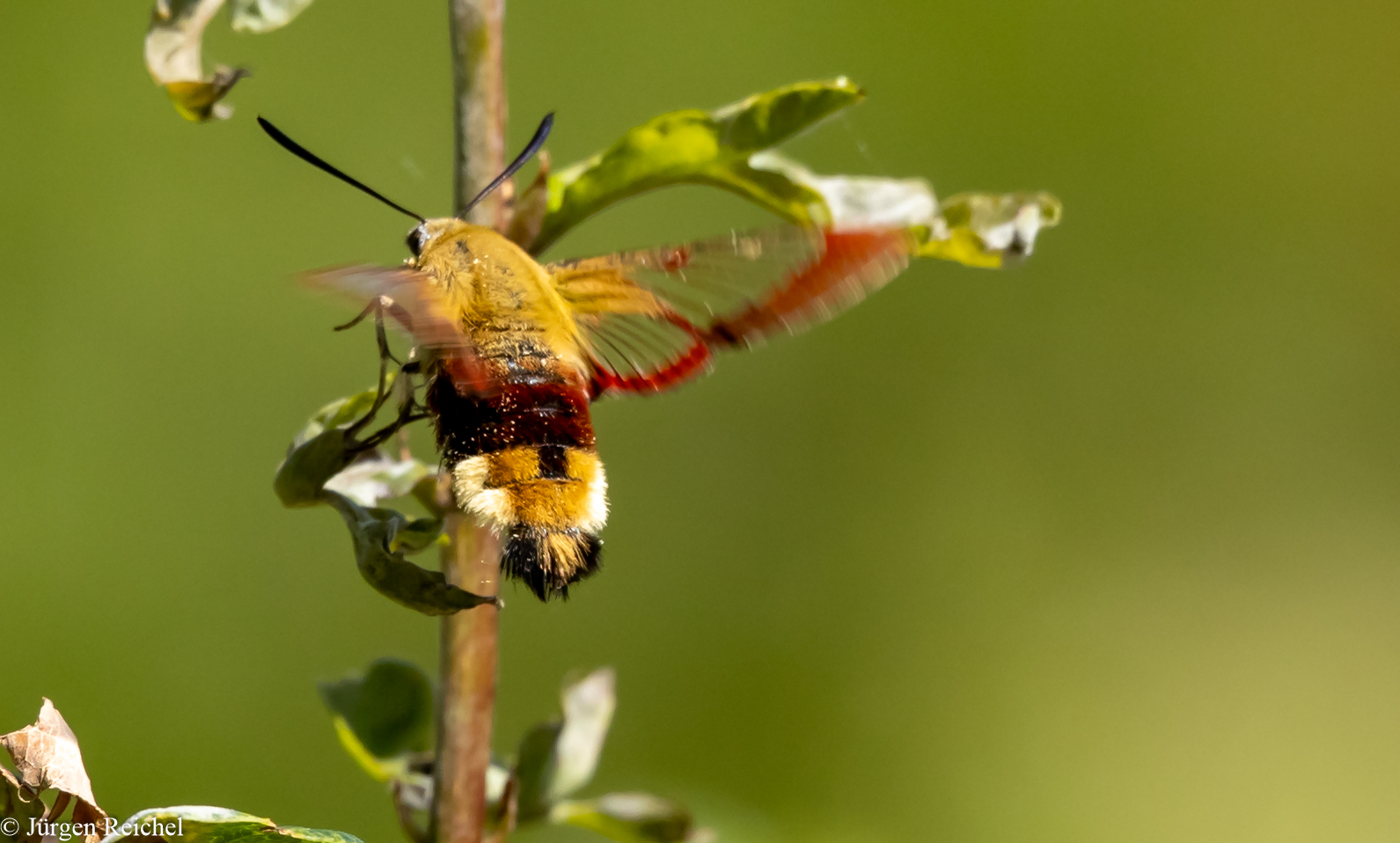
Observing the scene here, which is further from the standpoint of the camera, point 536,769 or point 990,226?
point 536,769

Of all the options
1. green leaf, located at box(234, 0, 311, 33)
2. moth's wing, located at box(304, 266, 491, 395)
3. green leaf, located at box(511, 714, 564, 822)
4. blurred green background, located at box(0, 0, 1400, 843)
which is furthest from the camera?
blurred green background, located at box(0, 0, 1400, 843)

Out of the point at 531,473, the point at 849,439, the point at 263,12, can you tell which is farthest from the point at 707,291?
the point at 849,439

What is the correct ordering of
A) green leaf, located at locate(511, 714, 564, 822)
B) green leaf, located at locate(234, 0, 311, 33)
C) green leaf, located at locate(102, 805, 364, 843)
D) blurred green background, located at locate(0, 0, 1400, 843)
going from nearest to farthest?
1. green leaf, located at locate(102, 805, 364, 843)
2. green leaf, located at locate(234, 0, 311, 33)
3. green leaf, located at locate(511, 714, 564, 822)
4. blurred green background, located at locate(0, 0, 1400, 843)

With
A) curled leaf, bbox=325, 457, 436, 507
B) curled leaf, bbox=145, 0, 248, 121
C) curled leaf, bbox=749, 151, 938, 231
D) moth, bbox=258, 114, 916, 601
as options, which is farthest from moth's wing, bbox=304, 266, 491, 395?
curled leaf, bbox=749, 151, 938, 231

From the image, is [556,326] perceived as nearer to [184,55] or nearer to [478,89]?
[478,89]

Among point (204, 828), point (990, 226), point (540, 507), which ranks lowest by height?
point (204, 828)

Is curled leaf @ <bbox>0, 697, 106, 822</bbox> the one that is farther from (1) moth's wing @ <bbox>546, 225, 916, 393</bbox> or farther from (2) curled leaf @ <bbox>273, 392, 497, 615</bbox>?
(1) moth's wing @ <bbox>546, 225, 916, 393</bbox>

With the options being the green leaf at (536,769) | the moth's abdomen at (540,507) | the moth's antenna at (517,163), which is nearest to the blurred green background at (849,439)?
the green leaf at (536,769)
